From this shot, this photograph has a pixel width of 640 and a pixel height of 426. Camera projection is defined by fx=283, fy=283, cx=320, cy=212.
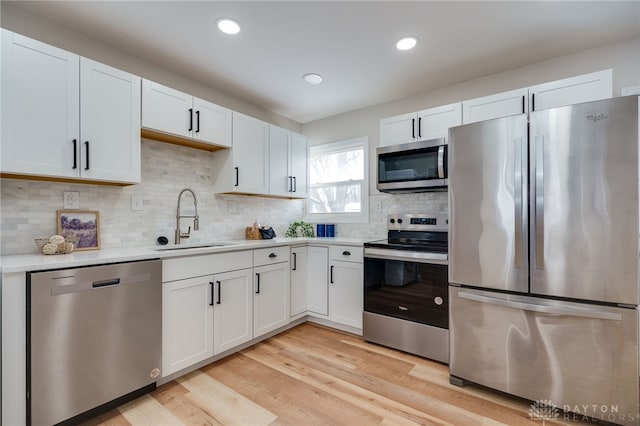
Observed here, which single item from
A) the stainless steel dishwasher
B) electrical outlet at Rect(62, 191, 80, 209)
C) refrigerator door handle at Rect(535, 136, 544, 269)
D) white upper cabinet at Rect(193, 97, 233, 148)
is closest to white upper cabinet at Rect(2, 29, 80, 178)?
electrical outlet at Rect(62, 191, 80, 209)

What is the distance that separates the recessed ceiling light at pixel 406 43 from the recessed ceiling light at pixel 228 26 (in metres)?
1.22

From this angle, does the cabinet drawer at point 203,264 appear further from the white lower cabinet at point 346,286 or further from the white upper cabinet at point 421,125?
the white upper cabinet at point 421,125

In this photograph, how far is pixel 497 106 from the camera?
2.35m

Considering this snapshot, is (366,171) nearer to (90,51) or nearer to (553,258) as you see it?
(553,258)

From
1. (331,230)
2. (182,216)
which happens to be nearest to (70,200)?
(182,216)

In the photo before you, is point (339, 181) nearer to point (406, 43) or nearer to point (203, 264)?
point (406, 43)

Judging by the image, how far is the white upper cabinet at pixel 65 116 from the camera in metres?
1.61

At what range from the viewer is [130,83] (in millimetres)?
2068

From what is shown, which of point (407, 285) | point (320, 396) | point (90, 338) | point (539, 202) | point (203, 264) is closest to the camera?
point (90, 338)

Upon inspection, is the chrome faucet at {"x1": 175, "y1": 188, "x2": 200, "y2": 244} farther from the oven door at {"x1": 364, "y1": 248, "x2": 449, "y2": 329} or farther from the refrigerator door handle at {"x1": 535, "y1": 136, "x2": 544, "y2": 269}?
the refrigerator door handle at {"x1": 535, "y1": 136, "x2": 544, "y2": 269}

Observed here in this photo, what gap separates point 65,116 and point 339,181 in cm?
272

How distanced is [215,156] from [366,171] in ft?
5.77

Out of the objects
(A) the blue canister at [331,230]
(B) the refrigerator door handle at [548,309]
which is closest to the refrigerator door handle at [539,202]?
(B) the refrigerator door handle at [548,309]

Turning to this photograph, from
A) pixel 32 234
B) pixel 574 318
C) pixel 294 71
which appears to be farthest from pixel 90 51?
pixel 574 318
